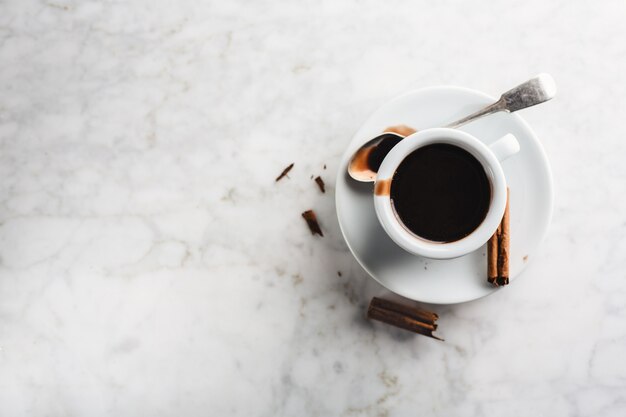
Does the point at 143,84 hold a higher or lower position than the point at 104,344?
higher

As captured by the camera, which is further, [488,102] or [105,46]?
[105,46]

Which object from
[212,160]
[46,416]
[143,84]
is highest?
[143,84]

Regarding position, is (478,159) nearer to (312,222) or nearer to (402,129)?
(402,129)

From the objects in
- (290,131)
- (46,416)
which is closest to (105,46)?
(290,131)

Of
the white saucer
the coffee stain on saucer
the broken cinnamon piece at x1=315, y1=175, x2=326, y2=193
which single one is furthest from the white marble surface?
the coffee stain on saucer

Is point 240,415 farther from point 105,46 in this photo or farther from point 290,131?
point 105,46
